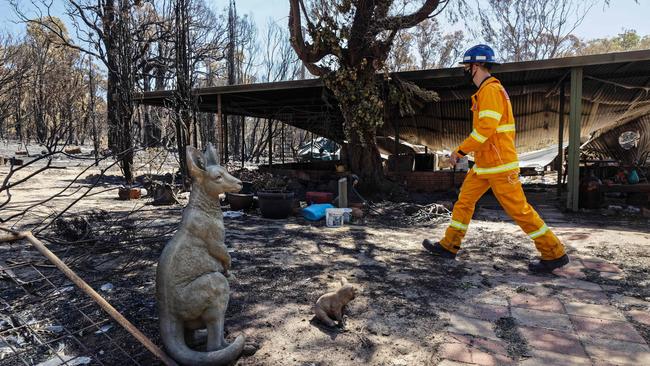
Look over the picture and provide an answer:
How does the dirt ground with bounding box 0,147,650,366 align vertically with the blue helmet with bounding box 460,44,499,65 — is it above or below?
below

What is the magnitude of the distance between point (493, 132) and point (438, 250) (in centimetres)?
136

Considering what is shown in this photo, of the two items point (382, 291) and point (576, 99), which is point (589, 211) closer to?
point (576, 99)

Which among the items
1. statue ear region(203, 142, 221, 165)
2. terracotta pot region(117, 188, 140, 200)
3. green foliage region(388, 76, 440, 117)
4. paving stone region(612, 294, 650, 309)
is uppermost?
green foliage region(388, 76, 440, 117)

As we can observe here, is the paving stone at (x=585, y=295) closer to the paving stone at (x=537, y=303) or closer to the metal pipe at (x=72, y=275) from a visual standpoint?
the paving stone at (x=537, y=303)

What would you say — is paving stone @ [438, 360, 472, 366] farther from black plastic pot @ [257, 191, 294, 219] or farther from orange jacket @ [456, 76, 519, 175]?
black plastic pot @ [257, 191, 294, 219]

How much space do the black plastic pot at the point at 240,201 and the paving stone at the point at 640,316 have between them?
19.2ft

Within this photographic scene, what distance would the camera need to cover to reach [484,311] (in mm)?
2943

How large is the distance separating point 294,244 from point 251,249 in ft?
1.79

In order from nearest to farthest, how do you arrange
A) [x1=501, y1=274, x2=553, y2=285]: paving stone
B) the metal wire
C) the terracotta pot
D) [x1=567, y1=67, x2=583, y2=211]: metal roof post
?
the metal wire → [x1=501, y1=274, x2=553, y2=285]: paving stone → [x1=567, y1=67, x2=583, y2=211]: metal roof post → the terracotta pot

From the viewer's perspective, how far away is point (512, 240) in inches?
205

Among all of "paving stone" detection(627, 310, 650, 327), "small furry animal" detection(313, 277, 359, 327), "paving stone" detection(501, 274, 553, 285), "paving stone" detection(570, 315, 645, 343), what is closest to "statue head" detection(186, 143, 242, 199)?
"small furry animal" detection(313, 277, 359, 327)

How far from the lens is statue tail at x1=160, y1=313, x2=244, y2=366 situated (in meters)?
1.97

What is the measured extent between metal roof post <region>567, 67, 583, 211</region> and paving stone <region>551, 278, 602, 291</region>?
4428 mm

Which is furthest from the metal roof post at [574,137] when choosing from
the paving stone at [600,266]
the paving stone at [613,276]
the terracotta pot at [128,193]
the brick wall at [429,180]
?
the terracotta pot at [128,193]
